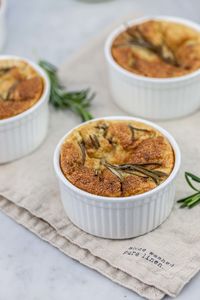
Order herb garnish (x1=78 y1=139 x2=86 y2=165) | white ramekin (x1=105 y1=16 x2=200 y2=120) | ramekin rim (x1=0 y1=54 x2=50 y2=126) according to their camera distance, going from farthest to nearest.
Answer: white ramekin (x1=105 y1=16 x2=200 y2=120) → ramekin rim (x1=0 y1=54 x2=50 y2=126) → herb garnish (x1=78 y1=139 x2=86 y2=165)

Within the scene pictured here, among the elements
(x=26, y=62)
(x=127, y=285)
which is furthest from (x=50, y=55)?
(x=127, y=285)

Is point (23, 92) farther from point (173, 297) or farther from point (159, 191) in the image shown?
point (173, 297)

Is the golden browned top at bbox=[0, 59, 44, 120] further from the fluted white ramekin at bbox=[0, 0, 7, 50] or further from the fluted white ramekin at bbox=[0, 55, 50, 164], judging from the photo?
the fluted white ramekin at bbox=[0, 0, 7, 50]

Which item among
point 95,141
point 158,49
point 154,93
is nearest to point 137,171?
point 95,141

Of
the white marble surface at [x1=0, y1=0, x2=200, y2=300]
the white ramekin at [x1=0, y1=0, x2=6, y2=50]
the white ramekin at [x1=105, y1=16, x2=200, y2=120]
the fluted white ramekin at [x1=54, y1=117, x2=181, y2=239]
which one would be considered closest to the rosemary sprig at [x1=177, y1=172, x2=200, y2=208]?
the fluted white ramekin at [x1=54, y1=117, x2=181, y2=239]

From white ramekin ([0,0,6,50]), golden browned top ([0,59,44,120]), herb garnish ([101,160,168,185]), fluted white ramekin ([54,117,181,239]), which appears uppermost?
herb garnish ([101,160,168,185])

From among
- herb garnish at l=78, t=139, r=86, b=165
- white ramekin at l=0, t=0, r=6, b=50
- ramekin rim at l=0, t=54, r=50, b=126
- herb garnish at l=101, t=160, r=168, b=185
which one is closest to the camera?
herb garnish at l=101, t=160, r=168, b=185

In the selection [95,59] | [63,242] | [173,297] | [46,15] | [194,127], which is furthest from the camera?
[46,15]
